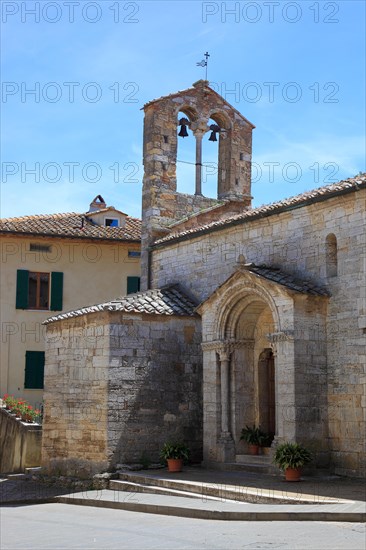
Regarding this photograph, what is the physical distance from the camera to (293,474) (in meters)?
14.1

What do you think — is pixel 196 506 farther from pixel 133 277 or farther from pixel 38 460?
pixel 133 277

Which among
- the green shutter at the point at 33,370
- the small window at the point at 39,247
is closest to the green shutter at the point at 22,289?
the small window at the point at 39,247

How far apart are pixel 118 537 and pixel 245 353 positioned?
24.7ft

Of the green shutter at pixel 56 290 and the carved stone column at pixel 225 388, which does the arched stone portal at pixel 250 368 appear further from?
the green shutter at pixel 56 290

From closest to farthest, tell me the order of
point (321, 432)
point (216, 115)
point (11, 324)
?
1. point (321, 432)
2. point (216, 115)
3. point (11, 324)

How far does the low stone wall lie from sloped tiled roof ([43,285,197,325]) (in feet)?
12.3

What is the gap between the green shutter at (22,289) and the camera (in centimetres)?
2692

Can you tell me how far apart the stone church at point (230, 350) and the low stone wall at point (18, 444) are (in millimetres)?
2360

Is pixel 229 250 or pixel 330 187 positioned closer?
pixel 330 187

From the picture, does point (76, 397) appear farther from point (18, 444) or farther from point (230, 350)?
point (18, 444)

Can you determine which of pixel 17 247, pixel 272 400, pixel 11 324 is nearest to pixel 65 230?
pixel 17 247

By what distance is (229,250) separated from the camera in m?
18.5

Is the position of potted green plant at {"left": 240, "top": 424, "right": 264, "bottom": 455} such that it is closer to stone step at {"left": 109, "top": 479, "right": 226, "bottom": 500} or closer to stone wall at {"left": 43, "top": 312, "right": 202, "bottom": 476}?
stone wall at {"left": 43, "top": 312, "right": 202, "bottom": 476}

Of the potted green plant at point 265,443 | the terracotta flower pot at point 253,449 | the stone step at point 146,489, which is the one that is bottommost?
the stone step at point 146,489
